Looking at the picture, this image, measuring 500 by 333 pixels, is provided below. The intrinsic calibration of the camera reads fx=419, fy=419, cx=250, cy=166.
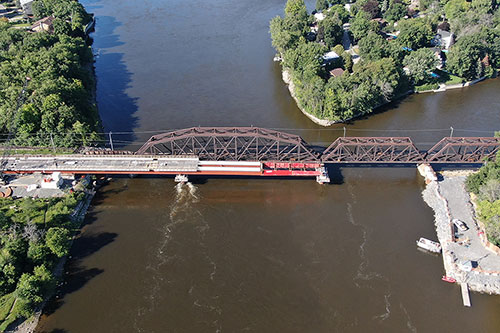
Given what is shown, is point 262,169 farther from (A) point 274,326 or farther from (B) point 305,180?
(A) point 274,326

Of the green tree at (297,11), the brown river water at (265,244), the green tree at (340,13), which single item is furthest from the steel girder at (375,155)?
the green tree at (340,13)

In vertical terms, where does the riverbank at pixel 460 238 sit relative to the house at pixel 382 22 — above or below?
below

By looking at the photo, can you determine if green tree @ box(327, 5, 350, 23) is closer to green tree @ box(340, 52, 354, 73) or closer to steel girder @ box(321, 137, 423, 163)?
green tree @ box(340, 52, 354, 73)

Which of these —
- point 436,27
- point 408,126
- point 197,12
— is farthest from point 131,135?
point 436,27

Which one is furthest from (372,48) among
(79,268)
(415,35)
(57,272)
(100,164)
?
(57,272)

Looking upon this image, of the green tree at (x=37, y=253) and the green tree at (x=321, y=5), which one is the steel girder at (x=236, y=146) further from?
the green tree at (x=321, y=5)
